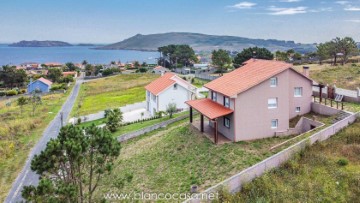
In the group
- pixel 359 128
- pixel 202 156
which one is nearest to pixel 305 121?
pixel 359 128

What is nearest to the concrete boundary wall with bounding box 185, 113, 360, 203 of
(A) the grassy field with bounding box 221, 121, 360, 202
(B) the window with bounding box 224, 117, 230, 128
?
(A) the grassy field with bounding box 221, 121, 360, 202

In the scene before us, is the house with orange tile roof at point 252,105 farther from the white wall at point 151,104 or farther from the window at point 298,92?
the white wall at point 151,104

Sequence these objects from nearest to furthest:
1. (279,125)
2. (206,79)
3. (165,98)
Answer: (279,125) < (165,98) < (206,79)

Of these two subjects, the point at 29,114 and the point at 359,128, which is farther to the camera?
the point at 29,114

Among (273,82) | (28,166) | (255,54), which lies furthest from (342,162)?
(255,54)

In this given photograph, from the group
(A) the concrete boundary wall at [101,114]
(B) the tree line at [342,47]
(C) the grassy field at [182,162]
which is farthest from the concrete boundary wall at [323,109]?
(B) the tree line at [342,47]

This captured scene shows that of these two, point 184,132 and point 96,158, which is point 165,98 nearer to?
point 184,132

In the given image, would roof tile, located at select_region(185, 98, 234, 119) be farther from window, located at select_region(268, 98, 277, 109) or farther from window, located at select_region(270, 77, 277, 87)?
window, located at select_region(270, 77, 277, 87)

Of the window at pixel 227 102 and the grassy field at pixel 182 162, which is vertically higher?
the window at pixel 227 102
